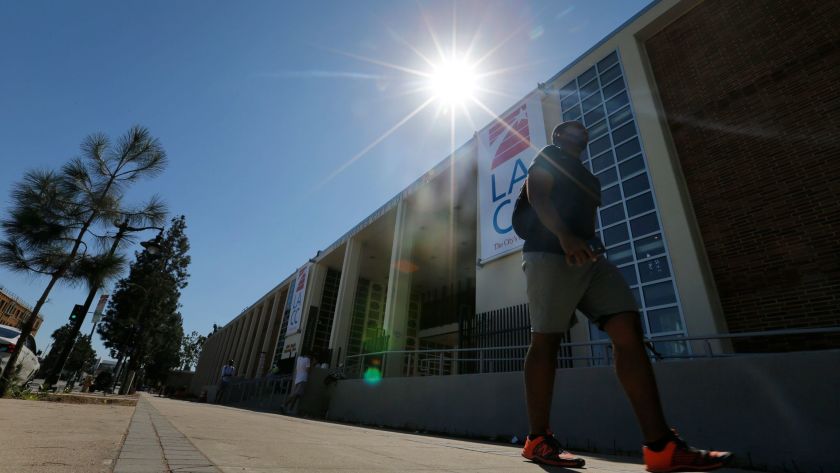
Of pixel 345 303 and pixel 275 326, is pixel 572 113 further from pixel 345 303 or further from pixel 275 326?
pixel 275 326

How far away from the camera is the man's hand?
74.9 inches

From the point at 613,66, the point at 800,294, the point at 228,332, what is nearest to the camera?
the point at 800,294

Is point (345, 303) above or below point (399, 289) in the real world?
above

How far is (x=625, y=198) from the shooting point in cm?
848

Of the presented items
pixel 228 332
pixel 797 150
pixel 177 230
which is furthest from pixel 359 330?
pixel 228 332

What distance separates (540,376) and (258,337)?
3320 centimetres

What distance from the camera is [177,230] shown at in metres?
35.2

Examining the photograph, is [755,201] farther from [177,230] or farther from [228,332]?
[228,332]

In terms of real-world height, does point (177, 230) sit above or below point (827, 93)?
above

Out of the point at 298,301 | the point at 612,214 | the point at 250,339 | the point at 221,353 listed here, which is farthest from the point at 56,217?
the point at 221,353

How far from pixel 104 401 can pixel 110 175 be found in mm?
4675

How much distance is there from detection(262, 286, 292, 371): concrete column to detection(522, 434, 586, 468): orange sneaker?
26434 millimetres

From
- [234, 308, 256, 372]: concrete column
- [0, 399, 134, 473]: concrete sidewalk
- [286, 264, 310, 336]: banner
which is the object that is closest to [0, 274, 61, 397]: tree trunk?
[0, 399, 134, 473]: concrete sidewalk

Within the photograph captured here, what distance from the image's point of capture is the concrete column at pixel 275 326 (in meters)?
26.5
